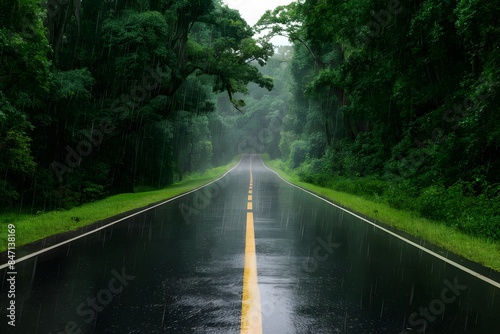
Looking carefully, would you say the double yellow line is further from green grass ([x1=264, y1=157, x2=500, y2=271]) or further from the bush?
the bush

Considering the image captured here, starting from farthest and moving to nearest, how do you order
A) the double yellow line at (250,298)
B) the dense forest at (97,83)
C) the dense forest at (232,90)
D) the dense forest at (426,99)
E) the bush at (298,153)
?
1. the bush at (298,153)
2. the dense forest at (97,83)
3. the dense forest at (232,90)
4. the dense forest at (426,99)
5. the double yellow line at (250,298)

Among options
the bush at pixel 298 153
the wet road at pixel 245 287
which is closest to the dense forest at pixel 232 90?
the wet road at pixel 245 287

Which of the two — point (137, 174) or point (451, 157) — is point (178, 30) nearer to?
point (137, 174)

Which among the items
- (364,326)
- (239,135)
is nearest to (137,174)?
(364,326)

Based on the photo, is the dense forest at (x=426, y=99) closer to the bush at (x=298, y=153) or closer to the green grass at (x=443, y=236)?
the green grass at (x=443, y=236)

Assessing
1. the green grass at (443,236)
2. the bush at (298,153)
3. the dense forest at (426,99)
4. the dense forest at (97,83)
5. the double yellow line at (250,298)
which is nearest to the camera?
the double yellow line at (250,298)

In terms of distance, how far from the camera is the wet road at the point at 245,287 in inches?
155

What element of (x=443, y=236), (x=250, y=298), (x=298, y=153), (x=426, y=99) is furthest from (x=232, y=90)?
(x=298, y=153)

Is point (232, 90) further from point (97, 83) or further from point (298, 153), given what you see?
point (298, 153)

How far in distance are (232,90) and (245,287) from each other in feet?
78.3

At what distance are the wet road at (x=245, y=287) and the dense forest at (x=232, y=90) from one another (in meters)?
4.80

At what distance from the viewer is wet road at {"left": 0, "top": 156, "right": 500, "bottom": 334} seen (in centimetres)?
393

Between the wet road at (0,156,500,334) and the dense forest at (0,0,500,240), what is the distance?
4.80 meters

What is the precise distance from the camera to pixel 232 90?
91.6ft
